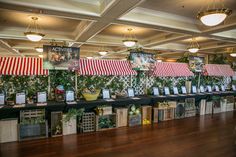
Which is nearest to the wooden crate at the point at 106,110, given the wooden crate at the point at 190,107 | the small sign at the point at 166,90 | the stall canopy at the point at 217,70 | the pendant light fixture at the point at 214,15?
the small sign at the point at 166,90

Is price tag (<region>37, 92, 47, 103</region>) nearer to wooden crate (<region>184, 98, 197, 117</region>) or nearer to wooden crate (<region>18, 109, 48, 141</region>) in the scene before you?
wooden crate (<region>18, 109, 48, 141</region>)

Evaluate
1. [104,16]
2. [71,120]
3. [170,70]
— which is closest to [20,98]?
[71,120]

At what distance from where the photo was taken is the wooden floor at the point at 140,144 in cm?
386

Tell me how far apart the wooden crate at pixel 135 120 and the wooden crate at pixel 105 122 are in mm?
546

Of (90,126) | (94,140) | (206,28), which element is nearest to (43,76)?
(90,126)

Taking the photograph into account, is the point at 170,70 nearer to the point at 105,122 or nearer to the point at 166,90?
the point at 166,90

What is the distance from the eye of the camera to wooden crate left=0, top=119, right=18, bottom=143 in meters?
4.35

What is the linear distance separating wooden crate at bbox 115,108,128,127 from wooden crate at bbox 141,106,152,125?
658 mm

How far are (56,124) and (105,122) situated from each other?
145cm

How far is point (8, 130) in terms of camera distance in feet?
14.5

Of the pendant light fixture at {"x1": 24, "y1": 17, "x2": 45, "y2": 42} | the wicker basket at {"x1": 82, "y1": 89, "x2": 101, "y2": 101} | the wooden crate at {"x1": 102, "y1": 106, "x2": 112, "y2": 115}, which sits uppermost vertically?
the pendant light fixture at {"x1": 24, "y1": 17, "x2": 45, "y2": 42}

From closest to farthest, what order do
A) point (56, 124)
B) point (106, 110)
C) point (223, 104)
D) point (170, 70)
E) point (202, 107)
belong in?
point (56, 124) → point (106, 110) → point (170, 70) → point (202, 107) → point (223, 104)

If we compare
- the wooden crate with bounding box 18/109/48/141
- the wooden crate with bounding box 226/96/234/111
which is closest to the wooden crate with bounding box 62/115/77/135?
the wooden crate with bounding box 18/109/48/141

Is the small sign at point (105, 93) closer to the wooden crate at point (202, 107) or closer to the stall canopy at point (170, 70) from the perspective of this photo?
the stall canopy at point (170, 70)
